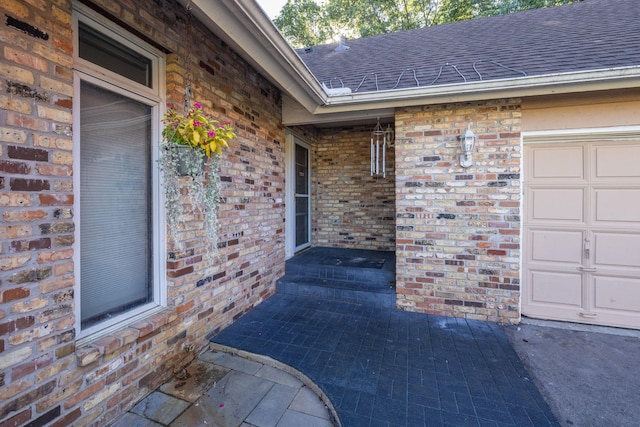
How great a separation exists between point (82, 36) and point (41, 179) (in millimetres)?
952

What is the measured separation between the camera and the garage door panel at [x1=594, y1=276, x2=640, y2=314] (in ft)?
10.0

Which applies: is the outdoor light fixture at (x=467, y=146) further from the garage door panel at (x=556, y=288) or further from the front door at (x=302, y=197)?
the front door at (x=302, y=197)

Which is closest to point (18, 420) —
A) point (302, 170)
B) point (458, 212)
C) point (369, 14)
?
point (458, 212)

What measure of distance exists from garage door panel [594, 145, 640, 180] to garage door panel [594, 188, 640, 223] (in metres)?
0.16

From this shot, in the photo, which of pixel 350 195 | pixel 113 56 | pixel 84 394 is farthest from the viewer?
pixel 350 195

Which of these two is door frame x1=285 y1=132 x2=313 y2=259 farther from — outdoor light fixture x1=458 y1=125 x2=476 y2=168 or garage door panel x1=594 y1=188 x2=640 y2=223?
garage door panel x1=594 y1=188 x2=640 y2=223

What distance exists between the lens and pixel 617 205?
3084 mm

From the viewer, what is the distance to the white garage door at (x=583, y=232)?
121 inches

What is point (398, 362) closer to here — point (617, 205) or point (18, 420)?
point (18, 420)

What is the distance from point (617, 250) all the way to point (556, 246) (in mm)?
547

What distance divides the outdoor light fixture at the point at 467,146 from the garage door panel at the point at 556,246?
1.12 metres

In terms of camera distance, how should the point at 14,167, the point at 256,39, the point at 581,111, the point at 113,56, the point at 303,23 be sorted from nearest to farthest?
1. the point at 14,167
2. the point at 113,56
3. the point at 256,39
4. the point at 581,111
5. the point at 303,23

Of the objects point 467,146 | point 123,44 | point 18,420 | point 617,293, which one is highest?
point 123,44

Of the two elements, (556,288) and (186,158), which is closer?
(186,158)
